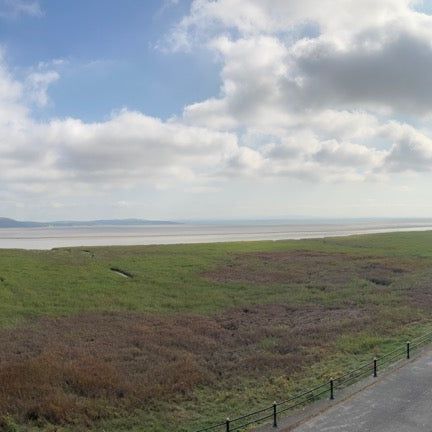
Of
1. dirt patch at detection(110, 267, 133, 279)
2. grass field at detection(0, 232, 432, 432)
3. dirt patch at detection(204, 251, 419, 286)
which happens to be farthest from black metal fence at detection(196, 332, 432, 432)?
dirt patch at detection(110, 267, 133, 279)

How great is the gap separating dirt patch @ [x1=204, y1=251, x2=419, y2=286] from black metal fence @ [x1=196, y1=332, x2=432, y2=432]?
25.2 meters

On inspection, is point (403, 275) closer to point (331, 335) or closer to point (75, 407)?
point (331, 335)

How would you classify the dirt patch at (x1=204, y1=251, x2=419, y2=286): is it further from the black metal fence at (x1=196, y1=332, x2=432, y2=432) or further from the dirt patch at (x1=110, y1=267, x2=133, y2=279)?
the black metal fence at (x1=196, y1=332, x2=432, y2=432)

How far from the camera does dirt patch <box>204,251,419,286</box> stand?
52.1m

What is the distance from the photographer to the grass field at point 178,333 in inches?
751

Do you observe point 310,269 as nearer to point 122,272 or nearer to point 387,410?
point 122,272

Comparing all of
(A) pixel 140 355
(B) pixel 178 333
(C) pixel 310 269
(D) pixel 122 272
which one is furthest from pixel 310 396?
(C) pixel 310 269

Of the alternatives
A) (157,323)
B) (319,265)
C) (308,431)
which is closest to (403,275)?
(319,265)

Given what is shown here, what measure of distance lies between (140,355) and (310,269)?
3749cm

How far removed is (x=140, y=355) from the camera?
2581cm

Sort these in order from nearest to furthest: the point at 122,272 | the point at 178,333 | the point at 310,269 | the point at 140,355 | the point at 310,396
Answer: the point at 310,396, the point at 140,355, the point at 178,333, the point at 122,272, the point at 310,269

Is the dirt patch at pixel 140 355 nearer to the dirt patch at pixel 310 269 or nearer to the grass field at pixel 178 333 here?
the grass field at pixel 178 333

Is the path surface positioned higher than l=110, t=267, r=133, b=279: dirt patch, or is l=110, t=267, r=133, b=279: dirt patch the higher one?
l=110, t=267, r=133, b=279: dirt patch

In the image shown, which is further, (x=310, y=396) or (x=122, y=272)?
(x=122, y=272)
